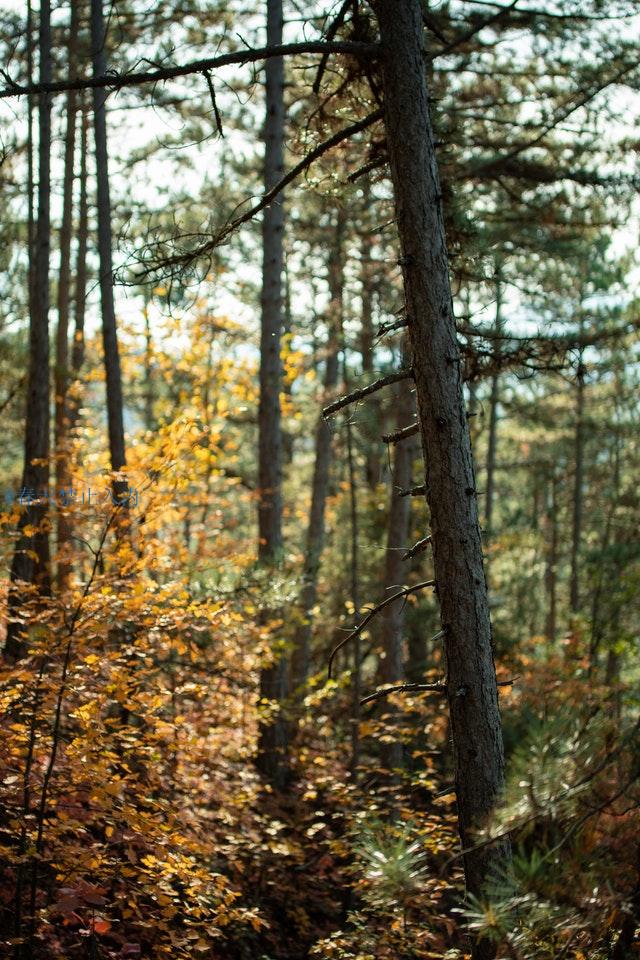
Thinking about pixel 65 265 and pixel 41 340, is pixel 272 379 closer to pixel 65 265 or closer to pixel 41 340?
pixel 41 340

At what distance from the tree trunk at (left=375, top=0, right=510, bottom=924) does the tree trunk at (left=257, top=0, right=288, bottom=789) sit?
13.9 ft

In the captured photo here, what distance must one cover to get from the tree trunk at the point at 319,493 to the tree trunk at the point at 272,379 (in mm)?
394

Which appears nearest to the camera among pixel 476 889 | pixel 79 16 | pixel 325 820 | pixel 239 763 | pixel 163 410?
pixel 476 889

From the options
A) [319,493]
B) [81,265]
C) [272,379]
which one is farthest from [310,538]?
[81,265]

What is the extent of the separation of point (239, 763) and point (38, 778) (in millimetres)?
3673

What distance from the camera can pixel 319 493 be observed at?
1162 cm

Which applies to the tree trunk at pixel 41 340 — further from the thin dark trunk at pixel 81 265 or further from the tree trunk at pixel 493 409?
the tree trunk at pixel 493 409

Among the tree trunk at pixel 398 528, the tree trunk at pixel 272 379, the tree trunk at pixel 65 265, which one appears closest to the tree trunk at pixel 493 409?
the tree trunk at pixel 398 528

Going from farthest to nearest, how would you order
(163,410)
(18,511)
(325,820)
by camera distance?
(163,410) < (325,820) < (18,511)

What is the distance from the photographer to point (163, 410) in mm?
11195

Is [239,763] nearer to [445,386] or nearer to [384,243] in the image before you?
[445,386]

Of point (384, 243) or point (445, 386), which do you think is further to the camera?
point (384, 243)

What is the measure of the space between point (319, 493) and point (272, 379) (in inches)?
151

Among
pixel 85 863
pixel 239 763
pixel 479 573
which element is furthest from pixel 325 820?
pixel 479 573
